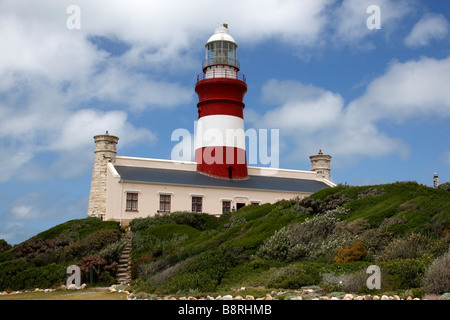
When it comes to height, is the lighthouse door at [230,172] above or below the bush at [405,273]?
above

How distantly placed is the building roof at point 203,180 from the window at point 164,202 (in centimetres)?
93

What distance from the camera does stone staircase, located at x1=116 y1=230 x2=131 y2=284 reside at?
A: 20206 millimetres

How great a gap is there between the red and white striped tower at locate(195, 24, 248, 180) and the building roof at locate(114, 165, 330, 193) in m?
1.30

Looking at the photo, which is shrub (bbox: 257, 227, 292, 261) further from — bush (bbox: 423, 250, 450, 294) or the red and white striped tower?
the red and white striped tower

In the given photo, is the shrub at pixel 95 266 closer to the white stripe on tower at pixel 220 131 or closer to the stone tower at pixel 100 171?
the stone tower at pixel 100 171

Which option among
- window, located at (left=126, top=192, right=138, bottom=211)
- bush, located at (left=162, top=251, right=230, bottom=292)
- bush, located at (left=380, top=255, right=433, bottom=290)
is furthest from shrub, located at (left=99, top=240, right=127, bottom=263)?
bush, located at (left=380, top=255, right=433, bottom=290)

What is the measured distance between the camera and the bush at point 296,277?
13.1m

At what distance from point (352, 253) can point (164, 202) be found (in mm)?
18441

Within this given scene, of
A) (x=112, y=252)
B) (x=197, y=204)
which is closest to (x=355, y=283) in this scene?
(x=112, y=252)

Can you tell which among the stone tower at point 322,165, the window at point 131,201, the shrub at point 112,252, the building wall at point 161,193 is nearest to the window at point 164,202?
the building wall at point 161,193

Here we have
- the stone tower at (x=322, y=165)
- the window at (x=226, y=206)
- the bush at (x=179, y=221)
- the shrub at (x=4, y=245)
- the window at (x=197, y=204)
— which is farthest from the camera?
the stone tower at (x=322, y=165)

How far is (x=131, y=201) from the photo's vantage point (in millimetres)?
31172
